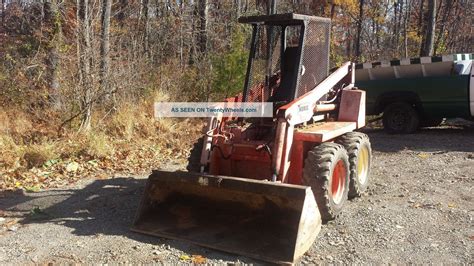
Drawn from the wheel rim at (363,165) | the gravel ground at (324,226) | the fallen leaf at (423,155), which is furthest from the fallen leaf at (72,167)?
the fallen leaf at (423,155)

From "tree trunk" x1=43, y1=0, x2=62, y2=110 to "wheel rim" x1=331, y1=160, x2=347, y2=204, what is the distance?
7.18 meters

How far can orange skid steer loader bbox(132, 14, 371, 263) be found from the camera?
16.0ft

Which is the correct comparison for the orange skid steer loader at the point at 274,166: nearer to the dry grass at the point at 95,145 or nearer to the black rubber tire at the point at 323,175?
the black rubber tire at the point at 323,175

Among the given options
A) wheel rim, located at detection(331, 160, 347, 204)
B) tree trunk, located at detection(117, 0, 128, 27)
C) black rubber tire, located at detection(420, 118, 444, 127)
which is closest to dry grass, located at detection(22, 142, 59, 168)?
wheel rim, located at detection(331, 160, 347, 204)

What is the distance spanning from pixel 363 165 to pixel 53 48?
7743 mm

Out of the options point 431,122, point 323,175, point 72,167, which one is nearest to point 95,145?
point 72,167

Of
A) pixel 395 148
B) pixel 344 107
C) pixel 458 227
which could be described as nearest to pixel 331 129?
pixel 344 107

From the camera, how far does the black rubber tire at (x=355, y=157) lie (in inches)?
253

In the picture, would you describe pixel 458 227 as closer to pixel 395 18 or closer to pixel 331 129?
pixel 331 129

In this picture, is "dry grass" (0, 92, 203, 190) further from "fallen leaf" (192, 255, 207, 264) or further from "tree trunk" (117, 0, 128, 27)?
"tree trunk" (117, 0, 128, 27)

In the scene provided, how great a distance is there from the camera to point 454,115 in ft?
38.2

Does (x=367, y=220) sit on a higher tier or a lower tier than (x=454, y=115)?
lower

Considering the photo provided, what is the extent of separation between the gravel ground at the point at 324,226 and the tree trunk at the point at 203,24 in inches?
402

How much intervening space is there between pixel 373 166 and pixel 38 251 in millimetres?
6091
